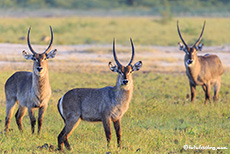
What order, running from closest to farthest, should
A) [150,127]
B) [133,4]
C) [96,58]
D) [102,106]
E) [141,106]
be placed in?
[102,106]
[150,127]
[141,106]
[96,58]
[133,4]

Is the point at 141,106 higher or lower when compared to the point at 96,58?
lower

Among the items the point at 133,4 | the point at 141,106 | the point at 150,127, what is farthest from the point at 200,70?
the point at 133,4

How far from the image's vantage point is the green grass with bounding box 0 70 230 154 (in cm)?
595

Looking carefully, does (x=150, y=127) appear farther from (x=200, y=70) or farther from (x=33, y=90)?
(x=200, y=70)

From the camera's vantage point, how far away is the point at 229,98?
9.83m

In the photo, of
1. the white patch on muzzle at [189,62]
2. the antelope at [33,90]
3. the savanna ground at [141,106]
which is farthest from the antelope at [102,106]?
the white patch on muzzle at [189,62]

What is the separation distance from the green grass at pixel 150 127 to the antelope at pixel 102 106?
299mm

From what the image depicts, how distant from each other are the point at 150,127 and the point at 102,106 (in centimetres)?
161

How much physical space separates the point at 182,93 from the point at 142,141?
4.26 metres

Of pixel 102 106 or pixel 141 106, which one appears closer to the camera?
pixel 102 106

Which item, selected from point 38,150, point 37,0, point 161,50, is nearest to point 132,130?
point 38,150

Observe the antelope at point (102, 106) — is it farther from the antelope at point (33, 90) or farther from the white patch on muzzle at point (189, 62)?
the white patch on muzzle at point (189, 62)

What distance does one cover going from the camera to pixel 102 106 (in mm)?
5730

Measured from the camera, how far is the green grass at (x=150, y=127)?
5953 millimetres
